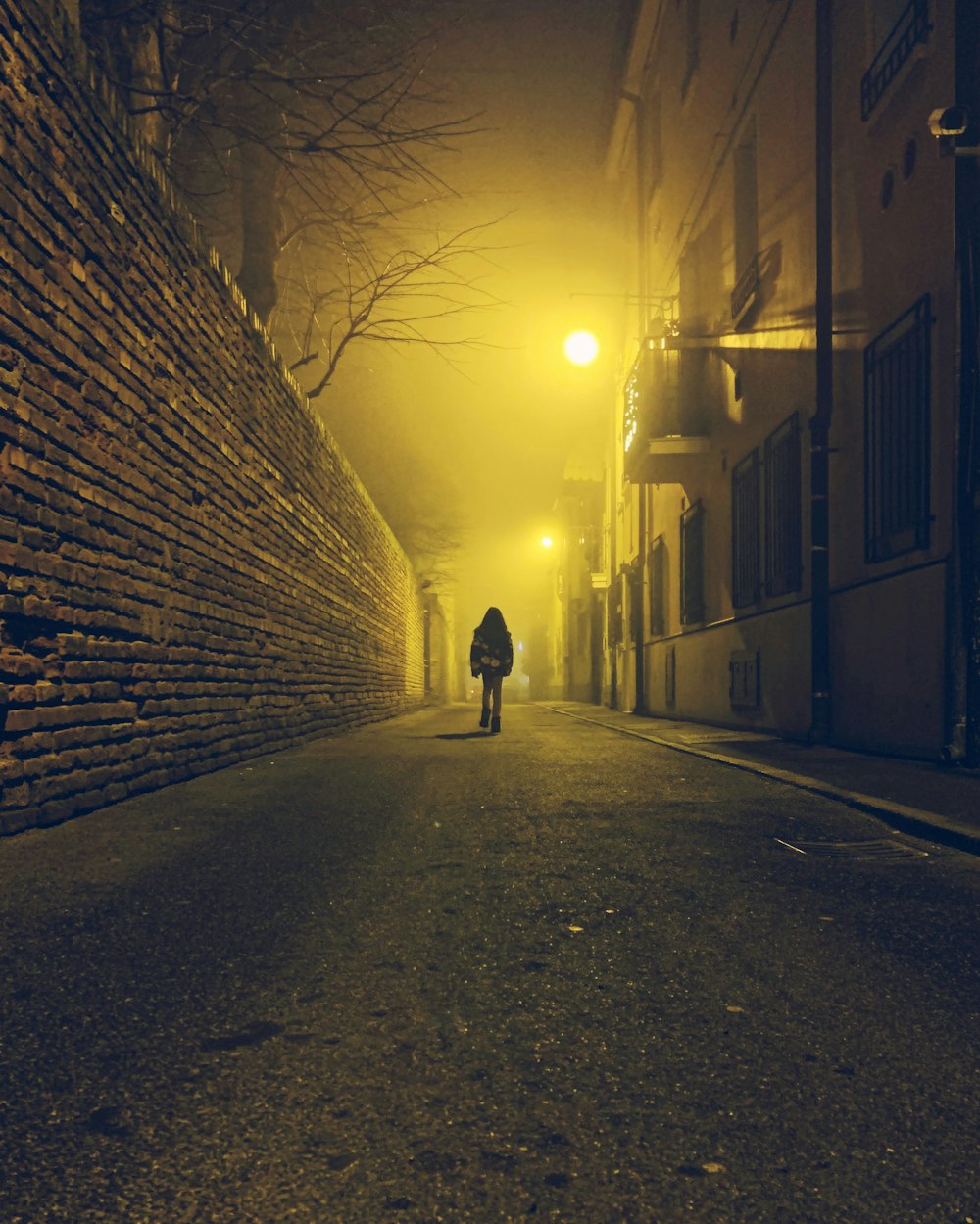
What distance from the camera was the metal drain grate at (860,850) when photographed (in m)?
4.20

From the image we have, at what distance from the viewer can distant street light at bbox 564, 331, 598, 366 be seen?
17.0 metres

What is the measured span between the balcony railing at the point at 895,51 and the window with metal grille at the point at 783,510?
11.1 feet

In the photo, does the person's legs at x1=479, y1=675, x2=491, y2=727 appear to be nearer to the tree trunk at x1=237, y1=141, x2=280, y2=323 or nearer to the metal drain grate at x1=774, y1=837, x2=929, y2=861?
the tree trunk at x1=237, y1=141, x2=280, y2=323

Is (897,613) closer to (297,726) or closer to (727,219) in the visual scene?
(297,726)

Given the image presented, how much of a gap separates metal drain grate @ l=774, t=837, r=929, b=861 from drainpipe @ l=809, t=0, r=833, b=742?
539 cm

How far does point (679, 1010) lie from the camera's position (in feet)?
7.54

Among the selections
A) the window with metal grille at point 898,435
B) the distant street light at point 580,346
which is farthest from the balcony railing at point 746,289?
the window with metal grille at point 898,435

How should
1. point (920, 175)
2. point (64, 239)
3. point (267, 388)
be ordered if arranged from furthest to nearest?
1. point (267, 388)
2. point (920, 175)
3. point (64, 239)

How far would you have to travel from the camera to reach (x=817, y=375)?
1004cm

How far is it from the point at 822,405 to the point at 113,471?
7245 mm

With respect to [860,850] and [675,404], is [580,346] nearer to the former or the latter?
[675,404]

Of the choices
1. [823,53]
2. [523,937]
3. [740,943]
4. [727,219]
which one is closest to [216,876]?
[523,937]

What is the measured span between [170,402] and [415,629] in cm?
2369

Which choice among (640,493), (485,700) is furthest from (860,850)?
(640,493)
